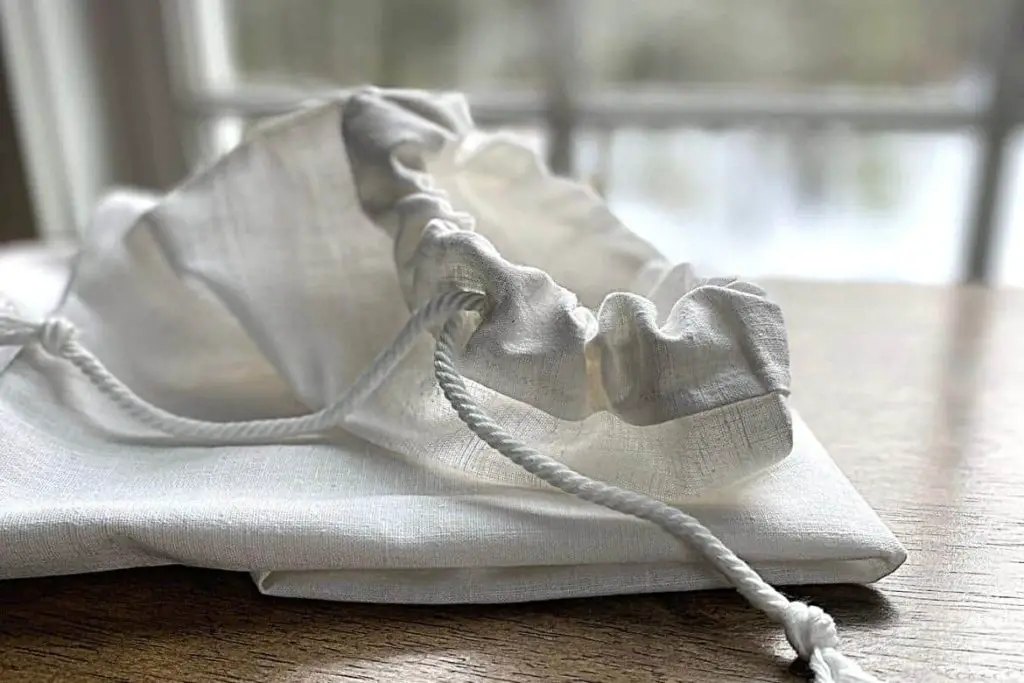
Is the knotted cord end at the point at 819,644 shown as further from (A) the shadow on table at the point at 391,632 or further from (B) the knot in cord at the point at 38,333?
(B) the knot in cord at the point at 38,333

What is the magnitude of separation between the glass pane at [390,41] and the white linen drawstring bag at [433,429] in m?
0.64

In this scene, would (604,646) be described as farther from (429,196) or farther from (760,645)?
(429,196)

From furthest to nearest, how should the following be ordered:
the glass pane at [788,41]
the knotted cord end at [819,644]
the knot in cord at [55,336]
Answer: the glass pane at [788,41], the knot in cord at [55,336], the knotted cord end at [819,644]

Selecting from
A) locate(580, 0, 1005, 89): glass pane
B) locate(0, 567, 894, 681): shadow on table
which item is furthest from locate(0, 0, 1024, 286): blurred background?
locate(0, 567, 894, 681): shadow on table

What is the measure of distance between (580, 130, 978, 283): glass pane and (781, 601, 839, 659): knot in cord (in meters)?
0.75

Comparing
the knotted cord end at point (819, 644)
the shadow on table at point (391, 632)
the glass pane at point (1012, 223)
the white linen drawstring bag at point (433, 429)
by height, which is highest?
the white linen drawstring bag at point (433, 429)

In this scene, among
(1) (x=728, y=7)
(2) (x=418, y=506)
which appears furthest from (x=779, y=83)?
(2) (x=418, y=506)

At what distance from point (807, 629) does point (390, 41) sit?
0.92 m

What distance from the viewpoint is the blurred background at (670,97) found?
0.99 meters

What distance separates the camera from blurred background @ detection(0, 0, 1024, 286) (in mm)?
992

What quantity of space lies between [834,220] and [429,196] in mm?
764

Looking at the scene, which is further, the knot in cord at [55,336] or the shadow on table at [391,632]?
the knot in cord at [55,336]

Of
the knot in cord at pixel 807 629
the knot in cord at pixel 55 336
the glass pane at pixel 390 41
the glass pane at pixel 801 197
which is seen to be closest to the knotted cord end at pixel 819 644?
the knot in cord at pixel 807 629

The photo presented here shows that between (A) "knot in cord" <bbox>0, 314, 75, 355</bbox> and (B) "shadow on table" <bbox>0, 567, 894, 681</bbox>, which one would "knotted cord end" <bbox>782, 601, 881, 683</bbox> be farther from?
(A) "knot in cord" <bbox>0, 314, 75, 355</bbox>
